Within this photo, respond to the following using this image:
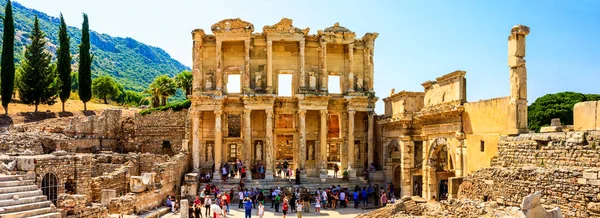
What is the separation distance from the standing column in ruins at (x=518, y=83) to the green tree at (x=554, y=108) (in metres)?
29.2

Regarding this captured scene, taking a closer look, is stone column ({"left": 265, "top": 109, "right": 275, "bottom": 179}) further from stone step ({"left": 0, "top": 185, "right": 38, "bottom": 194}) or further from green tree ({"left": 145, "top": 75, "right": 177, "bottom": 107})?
green tree ({"left": 145, "top": 75, "right": 177, "bottom": 107})

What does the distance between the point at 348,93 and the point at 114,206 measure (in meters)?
16.8

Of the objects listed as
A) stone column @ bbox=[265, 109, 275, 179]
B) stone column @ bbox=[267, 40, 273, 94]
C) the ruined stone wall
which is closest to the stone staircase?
stone column @ bbox=[265, 109, 275, 179]

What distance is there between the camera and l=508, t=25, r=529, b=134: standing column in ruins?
15344mm

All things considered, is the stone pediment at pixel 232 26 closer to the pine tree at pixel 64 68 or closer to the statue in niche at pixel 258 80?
the statue in niche at pixel 258 80

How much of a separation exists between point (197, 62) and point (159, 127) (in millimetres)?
11333

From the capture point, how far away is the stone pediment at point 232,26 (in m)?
29.8

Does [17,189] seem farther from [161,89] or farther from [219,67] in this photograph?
[161,89]

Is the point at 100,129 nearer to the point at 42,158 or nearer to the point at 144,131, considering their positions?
the point at 144,131

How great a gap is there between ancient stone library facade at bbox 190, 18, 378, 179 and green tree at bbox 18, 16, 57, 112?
16.9m

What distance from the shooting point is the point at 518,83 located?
50.6ft

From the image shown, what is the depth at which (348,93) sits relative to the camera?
30.9 metres

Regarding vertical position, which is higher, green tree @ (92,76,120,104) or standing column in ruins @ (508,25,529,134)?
green tree @ (92,76,120,104)

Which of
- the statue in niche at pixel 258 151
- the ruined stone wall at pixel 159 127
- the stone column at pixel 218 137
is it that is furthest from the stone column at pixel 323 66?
the ruined stone wall at pixel 159 127
